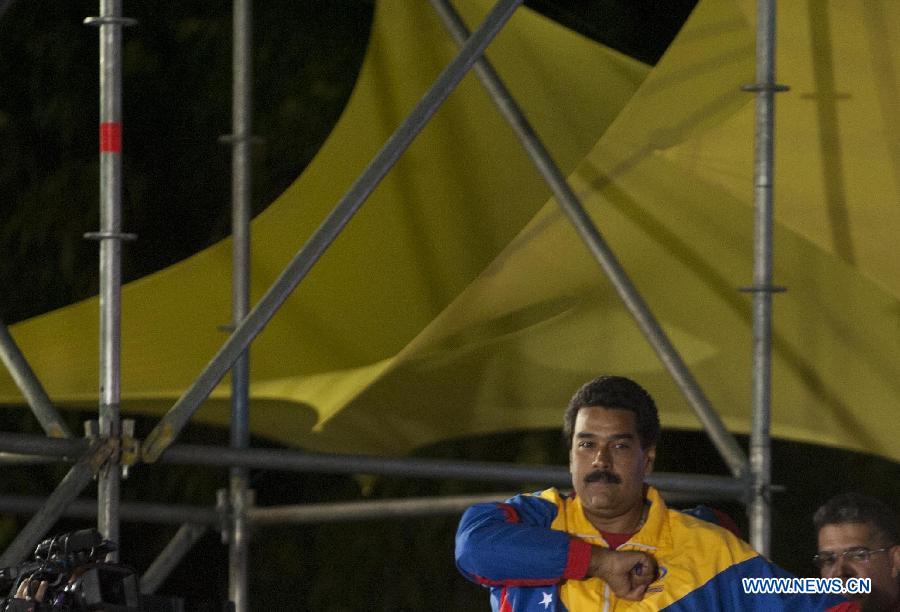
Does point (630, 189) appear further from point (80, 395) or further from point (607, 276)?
point (80, 395)

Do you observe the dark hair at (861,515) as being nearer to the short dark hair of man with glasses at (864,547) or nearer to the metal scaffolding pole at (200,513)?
the short dark hair of man with glasses at (864,547)

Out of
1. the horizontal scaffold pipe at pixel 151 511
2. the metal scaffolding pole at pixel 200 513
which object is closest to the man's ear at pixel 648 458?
the metal scaffolding pole at pixel 200 513

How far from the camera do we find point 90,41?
9273 mm

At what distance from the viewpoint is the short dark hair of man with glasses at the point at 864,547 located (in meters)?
3.44

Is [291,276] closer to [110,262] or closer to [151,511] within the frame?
[110,262]

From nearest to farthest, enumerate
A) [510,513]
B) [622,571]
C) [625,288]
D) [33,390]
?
[622,571] < [510,513] < [33,390] < [625,288]

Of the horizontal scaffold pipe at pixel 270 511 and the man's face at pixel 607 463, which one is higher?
the horizontal scaffold pipe at pixel 270 511

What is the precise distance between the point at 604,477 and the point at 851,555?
2.11 feet

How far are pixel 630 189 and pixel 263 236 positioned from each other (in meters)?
1.38

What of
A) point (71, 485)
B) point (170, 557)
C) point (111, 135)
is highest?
point (111, 135)

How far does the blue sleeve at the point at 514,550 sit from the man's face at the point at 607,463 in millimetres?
80

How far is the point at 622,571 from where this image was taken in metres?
2.96

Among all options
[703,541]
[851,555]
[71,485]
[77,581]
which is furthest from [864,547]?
[71,485]

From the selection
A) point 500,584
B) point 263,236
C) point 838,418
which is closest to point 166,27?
point 263,236
